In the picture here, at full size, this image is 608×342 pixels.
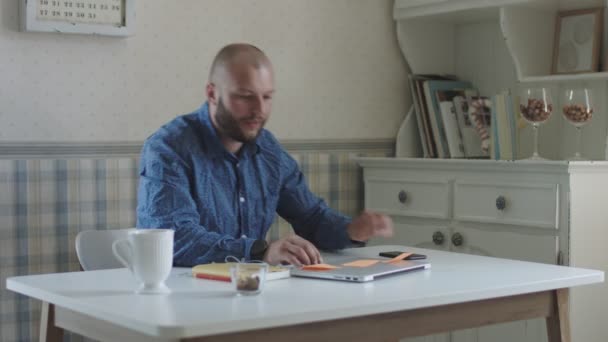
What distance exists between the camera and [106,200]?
3.06 metres

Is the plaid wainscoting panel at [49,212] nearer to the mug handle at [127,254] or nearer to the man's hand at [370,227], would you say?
the man's hand at [370,227]

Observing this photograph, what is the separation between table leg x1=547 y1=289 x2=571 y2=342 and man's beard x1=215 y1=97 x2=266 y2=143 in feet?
2.87

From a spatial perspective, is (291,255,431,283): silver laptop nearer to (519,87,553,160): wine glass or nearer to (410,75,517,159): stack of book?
(519,87,553,160): wine glass

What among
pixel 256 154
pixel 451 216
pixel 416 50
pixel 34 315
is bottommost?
pixel 34 315

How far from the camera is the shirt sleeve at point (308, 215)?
2383 mm

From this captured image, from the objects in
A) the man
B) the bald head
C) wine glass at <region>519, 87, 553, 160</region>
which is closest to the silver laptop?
the man

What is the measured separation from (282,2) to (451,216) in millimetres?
1026

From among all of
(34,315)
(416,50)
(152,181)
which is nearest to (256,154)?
(152,181)

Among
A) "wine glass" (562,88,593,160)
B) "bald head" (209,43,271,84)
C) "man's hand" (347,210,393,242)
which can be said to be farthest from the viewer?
"wine glass" (562,88,593,160)

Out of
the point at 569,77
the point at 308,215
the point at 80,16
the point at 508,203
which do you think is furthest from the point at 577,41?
the point at 80,16

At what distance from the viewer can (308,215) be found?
253cm

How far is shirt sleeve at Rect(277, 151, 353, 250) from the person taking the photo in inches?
93.8

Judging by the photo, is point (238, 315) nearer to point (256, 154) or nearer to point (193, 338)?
point (193, 338)

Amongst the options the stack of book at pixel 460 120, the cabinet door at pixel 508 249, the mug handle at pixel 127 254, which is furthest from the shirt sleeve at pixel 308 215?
the stack of book at pixel 460 120
